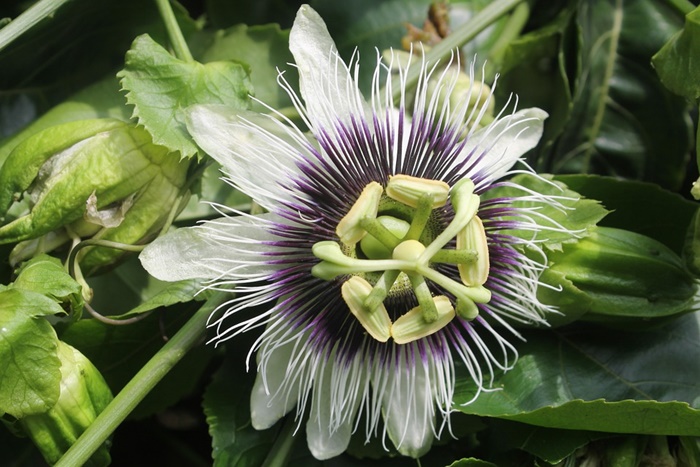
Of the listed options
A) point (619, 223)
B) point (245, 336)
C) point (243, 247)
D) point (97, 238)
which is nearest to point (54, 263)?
point (97, 238)

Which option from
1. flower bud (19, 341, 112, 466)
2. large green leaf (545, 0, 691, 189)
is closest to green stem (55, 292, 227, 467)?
flower bud (19, 341, 112, 466)

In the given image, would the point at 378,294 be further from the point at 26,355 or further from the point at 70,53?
the point at 70,53

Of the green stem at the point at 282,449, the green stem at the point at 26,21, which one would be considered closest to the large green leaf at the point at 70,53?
the green stem at the point at 26,21

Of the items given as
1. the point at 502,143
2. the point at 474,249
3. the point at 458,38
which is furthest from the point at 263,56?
the point at 474,249

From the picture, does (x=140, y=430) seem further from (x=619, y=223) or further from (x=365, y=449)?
(x=619, y=223)

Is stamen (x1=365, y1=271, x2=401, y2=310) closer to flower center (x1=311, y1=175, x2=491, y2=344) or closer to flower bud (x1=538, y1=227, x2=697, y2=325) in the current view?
flower center (x1=311, y1=175, x2=491, y2=344)

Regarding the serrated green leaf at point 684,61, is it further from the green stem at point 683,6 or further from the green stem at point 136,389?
the green stem at point 136,389
